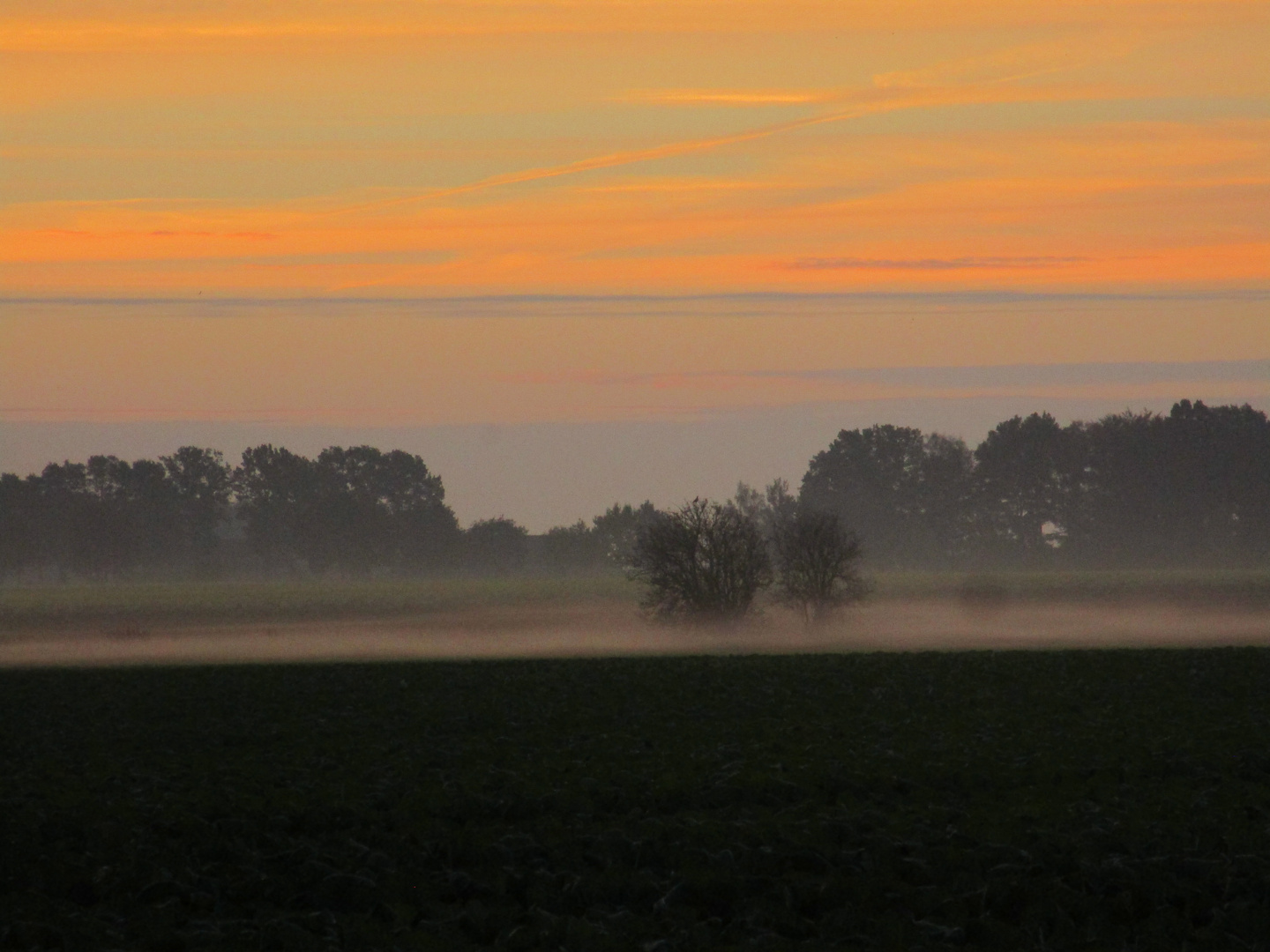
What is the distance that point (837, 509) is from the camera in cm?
15700

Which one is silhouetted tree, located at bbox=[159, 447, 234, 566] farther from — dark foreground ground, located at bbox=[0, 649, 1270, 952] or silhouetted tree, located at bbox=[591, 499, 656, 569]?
dark foreground ground, located at bbox=[0, 649, 1270, 952]

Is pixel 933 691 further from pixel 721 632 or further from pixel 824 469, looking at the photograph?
pixel 824 469

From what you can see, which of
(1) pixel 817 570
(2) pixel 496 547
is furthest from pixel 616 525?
(1) pixel 817 570

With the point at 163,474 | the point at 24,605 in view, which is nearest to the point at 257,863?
the point at 24,605

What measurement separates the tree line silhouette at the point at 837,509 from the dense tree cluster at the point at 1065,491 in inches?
7.3

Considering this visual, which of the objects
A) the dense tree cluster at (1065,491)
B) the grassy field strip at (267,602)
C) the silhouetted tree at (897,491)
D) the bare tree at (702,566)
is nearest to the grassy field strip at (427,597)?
the grassy field strip at (267,602)

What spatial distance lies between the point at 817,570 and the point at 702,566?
6.12 metres

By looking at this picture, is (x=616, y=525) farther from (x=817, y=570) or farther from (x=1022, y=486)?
(x=817, y=570)

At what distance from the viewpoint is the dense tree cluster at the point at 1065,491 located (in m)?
144

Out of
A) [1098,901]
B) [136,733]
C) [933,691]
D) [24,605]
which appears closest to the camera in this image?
[1098,901]

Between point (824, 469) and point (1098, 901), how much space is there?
165 m

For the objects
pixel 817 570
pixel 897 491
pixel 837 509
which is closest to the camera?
pixel 817 570

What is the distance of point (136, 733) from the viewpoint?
2444 centimetres

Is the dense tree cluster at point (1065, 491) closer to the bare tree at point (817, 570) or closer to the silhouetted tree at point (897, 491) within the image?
A: the silhouetted tree at point (897, 491)
